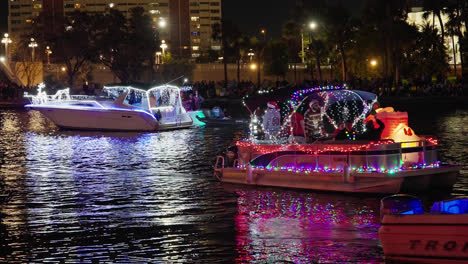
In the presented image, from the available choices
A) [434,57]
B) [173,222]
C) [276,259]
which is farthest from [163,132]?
[434,57]

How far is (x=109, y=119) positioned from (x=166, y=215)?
22.9m

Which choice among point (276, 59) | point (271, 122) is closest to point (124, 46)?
point (276, 59)

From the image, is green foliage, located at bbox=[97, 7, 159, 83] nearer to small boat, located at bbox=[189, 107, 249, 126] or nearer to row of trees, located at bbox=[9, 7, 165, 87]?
row of trees, located at bbox=[9, 7, 165, 87]

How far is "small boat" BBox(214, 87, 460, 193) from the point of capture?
57.2ft

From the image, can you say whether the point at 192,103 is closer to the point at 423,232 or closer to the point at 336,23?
the point at 423,232

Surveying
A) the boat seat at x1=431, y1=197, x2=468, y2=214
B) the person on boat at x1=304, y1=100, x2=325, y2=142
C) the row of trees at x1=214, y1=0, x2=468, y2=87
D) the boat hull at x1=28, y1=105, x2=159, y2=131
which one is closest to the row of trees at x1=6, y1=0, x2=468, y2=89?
the row of trees at x1=214, y1=0, x2=468, y2=87

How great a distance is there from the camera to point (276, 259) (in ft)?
41.2

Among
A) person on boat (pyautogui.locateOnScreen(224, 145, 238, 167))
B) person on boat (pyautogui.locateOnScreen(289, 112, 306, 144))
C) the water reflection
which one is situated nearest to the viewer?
the water reflection

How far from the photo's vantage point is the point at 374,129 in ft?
59.4

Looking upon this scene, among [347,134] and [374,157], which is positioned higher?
[347,134]

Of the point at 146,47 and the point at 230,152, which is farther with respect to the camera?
Result: the point at 146,47

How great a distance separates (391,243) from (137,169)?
13.3 meters

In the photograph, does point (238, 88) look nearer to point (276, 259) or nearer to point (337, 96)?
point (337, 96)

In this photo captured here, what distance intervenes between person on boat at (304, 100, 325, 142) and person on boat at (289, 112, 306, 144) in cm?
12
